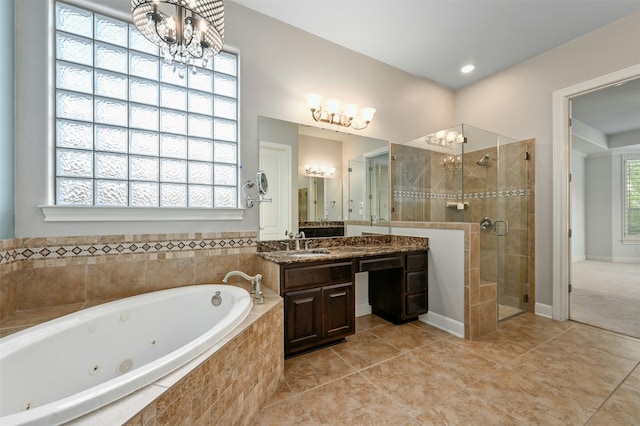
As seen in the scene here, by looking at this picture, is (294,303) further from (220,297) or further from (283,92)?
(283,92)

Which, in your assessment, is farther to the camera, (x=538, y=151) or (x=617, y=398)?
(x=538, y=151)

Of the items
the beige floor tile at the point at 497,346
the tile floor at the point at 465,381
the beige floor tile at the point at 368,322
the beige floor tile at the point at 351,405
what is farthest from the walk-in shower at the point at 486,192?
the beige floor tile at the point at 351,405

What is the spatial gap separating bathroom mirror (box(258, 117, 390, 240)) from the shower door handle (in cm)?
129

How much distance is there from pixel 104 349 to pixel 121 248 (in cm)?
68

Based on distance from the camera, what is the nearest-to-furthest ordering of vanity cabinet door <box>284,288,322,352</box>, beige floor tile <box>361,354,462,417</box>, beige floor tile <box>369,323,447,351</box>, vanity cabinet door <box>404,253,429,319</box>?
beige floor tile <box>361,354,462,417</box> < vanity cabinet door <box>284,288,322,352</box> < beige floor tile <box>369,323,447,351</box> < vanity cabinet door <box>404,253,429,319</box>

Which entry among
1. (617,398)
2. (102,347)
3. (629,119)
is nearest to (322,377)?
(102,347)

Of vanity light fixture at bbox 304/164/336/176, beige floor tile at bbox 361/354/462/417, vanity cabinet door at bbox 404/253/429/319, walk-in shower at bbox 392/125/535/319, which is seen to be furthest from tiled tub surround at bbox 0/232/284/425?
walk-in shower at bbox 392/125/535/319

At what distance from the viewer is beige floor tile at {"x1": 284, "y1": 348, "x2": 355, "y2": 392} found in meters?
1.74

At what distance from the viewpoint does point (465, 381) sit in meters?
1.74

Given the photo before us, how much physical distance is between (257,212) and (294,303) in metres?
0.87

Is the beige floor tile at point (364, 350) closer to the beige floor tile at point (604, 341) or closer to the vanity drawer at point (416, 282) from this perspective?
the vanity drawer at point (416, 282)

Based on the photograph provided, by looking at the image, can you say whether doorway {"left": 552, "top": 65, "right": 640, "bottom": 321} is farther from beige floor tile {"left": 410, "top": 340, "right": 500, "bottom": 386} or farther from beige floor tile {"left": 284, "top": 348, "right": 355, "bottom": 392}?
beige floor tile {"left": 284, "top": 348, "right": 355, "bottom": 392}

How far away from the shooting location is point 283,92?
2.49 m

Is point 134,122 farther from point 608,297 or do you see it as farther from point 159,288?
point 608,297
